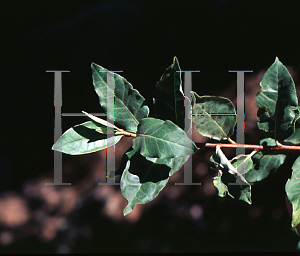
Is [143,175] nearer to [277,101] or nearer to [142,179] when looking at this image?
[142,179]

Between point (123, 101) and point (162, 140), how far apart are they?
131 millimetres

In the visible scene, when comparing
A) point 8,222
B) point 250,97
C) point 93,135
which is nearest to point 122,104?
point 93,135

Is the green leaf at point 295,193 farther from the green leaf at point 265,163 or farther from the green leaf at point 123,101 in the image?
the green leaf at point 123,101

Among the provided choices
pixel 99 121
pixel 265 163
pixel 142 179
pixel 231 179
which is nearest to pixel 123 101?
pixel 99 121

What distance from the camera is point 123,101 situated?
21.9 inches

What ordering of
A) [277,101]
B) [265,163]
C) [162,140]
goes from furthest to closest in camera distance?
[265,163]
[277,101]
[162,140]

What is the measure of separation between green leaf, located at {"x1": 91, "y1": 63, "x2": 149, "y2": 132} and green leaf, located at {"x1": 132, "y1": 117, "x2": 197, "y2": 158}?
51mm

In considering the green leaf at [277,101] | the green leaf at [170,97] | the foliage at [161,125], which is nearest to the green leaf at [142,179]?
the foliage at [161,125]

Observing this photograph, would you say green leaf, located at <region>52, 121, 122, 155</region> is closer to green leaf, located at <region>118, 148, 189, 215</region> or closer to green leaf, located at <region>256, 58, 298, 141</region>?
green leaf, located at <region>118, 148, 189, 215</region>

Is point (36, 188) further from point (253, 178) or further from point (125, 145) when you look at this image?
point (253, 178)

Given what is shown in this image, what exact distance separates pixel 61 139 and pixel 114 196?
1005mm

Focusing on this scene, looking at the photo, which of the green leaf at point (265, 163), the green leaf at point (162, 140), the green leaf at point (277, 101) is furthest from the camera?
the green leaf at point (265, 163)

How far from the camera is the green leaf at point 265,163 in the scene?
696mm

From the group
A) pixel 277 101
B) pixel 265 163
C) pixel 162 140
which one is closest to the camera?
pixel 162 140
